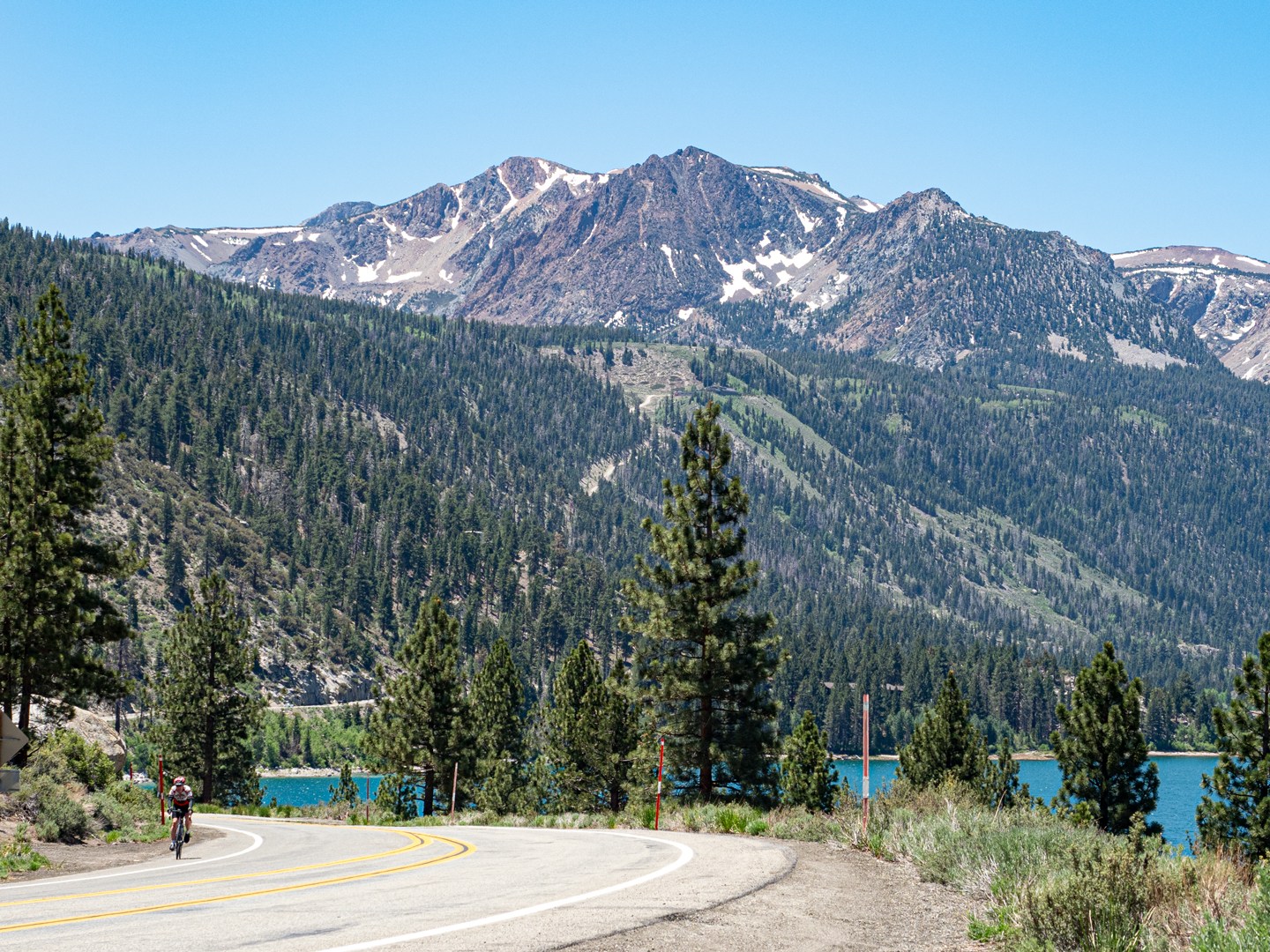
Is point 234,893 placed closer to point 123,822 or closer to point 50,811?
point 50,811

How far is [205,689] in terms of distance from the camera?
6706 centimetres

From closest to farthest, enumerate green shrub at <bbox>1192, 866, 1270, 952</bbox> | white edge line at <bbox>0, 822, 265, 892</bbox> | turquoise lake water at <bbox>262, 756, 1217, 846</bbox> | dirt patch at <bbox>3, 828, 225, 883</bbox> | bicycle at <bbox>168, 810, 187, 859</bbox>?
green shrub at <bbox>1192, 866, 1270, 952</bbox> → white edge line at <bbox>0, 822, 265, 892</bbox> → dirt patch at <bbox>3, 828, 225, 883</bbox> → bicycle at <bbox>168, 810, 187, 859</bbox> → turquoise lake water at <bbox>262, 756, 1217, 846</bbox>

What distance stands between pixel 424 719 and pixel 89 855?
35055 mm

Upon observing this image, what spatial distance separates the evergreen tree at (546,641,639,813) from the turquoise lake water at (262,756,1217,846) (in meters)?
51.0

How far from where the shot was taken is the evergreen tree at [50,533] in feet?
112

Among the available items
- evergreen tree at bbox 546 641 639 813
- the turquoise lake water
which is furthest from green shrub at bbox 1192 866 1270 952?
the turquoise lake water

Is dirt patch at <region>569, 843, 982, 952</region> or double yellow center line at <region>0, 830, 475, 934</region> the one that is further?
double yellow center line at <region>0, 830, 475, 934</region>

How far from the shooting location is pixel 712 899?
12.8 m

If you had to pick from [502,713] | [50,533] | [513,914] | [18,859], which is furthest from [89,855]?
[502,713]

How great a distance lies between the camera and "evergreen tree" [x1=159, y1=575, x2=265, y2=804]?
67.0 m

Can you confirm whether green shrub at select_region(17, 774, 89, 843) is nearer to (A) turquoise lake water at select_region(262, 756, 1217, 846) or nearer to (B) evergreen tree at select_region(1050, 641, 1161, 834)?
(B) evergreen tree at select_region(1050, 641, 1161, 834)

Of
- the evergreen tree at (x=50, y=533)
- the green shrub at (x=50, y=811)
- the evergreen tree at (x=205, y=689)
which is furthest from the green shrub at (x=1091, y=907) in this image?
the evergreen tree at (x=205, y=689)

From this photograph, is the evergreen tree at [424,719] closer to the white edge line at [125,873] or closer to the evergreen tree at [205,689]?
the evergreen tree at [205,689]

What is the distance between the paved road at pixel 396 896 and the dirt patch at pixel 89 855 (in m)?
1.05
